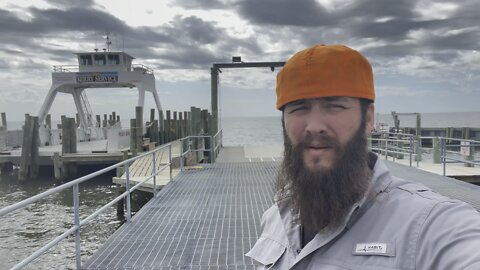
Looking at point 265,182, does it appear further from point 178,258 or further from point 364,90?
point 364,90

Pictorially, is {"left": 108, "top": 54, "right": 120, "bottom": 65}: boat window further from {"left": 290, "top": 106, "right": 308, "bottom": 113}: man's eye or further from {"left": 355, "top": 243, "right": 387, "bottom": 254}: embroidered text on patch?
{"left": 355, "top": 243, "right": 387, "bottom": 254}: embroidered text on patch

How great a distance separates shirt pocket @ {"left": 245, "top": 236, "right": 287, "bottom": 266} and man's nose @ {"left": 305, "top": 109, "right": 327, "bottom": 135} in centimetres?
45

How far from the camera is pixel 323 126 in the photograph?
120 cm

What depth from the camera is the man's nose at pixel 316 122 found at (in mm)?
1198

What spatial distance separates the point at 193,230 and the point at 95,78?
2035cm

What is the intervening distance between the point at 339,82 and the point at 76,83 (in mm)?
24094

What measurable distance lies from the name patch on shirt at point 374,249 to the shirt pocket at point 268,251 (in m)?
0.38

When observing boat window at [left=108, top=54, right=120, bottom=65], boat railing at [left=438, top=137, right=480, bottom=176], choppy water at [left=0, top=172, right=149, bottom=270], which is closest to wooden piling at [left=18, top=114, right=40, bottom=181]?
choppy water at [left=0, top=172, right=149, bottom=270]

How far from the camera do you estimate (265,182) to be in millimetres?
9039

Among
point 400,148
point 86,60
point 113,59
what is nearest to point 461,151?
point 400,148

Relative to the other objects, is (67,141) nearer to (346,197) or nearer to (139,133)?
(139,133)

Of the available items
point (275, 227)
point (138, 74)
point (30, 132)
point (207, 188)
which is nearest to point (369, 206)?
point (275, 227)

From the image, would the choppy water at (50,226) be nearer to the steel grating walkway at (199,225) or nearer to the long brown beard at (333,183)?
the steel grating walkway at (199,225)

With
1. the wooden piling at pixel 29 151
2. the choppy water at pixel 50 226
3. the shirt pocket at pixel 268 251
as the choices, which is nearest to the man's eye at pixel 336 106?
the shirt pocket at pixel 268 251
